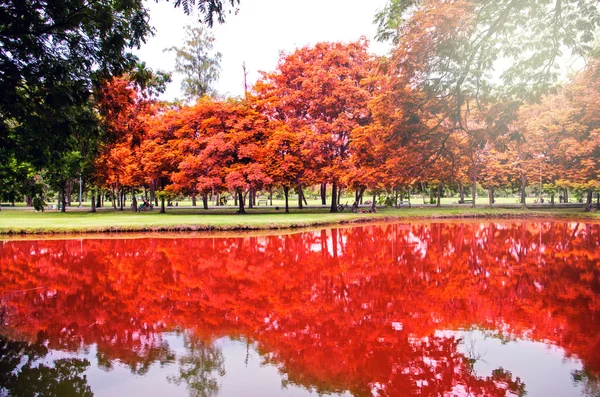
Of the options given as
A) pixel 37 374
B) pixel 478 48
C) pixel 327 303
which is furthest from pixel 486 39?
pixel 37 374

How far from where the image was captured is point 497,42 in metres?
10.2

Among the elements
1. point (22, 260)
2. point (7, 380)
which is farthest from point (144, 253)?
point (7, 380)

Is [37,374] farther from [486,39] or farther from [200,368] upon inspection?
[486,39]

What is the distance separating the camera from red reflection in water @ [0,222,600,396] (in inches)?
252

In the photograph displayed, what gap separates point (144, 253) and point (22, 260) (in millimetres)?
4047

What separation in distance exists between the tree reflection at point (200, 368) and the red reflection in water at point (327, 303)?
0.48 metres

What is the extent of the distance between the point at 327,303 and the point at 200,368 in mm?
3894

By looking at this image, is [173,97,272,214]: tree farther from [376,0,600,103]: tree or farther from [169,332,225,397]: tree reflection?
[169,332,225,397]: tree reflection

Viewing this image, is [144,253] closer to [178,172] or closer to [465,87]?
[465,87]

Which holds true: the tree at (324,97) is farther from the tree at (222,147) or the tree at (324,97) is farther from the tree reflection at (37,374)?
the tree reflection at (37,374)

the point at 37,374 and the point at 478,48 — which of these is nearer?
the point at 37,374

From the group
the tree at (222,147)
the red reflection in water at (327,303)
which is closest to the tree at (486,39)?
the red reflection in water at (327,303)

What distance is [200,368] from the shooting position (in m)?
6.27

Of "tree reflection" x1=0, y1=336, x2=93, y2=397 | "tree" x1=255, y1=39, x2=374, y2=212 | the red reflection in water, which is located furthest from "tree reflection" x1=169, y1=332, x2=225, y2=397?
"tree" x1=255, y1=39, x2=374, y2=212
